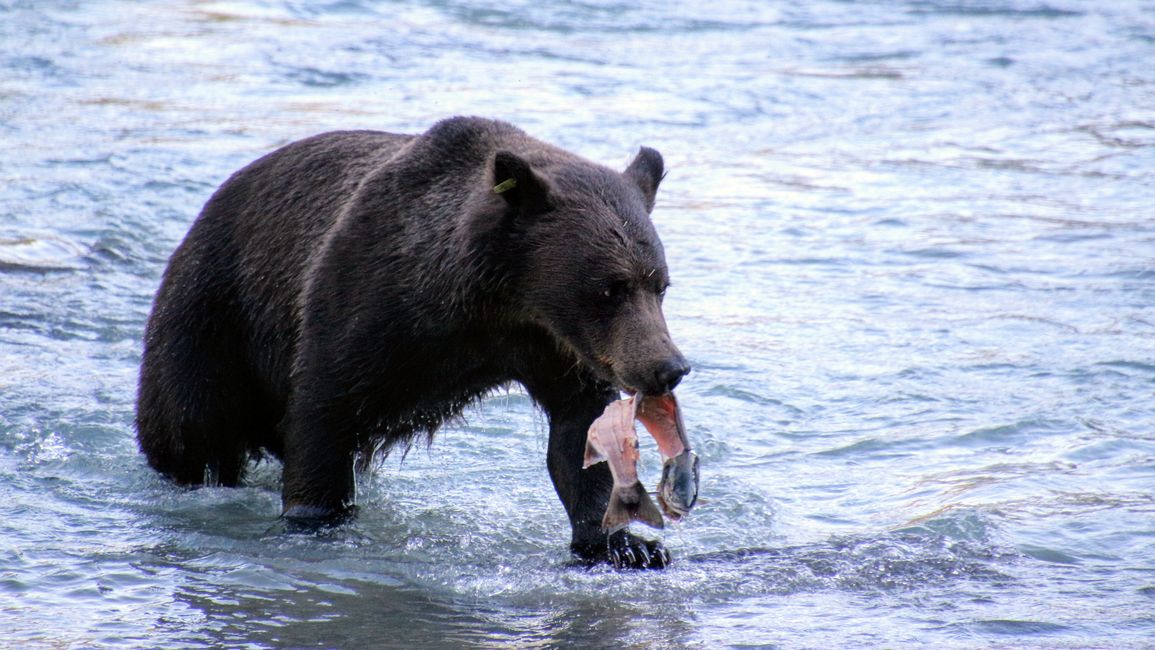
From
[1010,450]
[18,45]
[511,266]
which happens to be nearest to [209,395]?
[511,266]

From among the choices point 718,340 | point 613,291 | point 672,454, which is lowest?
point 718,340

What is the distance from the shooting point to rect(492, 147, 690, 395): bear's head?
209 inches

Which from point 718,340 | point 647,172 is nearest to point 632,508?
point 647,172

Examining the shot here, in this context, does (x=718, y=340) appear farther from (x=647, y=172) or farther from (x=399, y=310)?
(x=399, y=310)

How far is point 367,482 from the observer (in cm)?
703

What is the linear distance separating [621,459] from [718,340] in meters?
3.78

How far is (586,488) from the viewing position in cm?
604

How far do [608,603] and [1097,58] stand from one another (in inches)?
538

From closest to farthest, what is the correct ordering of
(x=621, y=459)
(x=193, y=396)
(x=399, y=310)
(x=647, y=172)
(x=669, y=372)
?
1. (x=669, y=372)
2. (x=621, y=459)
3. (x=399, y=310)
4. (x=647, y=172)
5. (x=193, y=396)

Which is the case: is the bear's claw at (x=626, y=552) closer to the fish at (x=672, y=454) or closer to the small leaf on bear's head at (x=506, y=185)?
the fish at (x=672, y=454)

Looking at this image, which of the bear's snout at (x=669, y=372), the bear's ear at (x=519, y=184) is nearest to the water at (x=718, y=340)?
the bear's snout at (x=669, y=372)

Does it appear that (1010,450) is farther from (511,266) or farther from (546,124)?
(546,124)

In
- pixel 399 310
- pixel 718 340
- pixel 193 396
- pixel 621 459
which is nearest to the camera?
pixel 621 459

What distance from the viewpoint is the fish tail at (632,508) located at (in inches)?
209
